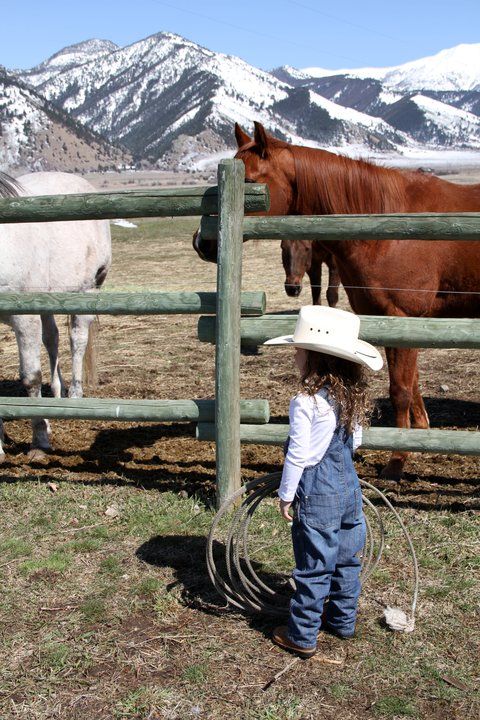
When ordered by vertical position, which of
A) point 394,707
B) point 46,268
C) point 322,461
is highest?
point 46,268

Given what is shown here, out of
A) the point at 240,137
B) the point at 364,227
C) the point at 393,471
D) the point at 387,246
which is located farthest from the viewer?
the point at 240,137

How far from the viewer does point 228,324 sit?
4027 millimetres

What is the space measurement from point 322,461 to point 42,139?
6746 inches

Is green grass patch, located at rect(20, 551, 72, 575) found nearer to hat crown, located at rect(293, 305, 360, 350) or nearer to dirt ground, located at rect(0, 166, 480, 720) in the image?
dirt ground, located at rect(0, 166, 480, 720)

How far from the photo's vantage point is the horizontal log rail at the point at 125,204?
4051mm

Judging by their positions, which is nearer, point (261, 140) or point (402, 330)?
point (402, 330)

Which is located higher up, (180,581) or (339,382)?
(339,382)

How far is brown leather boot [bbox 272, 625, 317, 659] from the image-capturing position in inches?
116

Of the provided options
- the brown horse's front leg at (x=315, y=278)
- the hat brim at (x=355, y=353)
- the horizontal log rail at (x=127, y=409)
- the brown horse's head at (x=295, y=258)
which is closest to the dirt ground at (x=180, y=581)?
the horizontal log rail at (x=127, y=409)

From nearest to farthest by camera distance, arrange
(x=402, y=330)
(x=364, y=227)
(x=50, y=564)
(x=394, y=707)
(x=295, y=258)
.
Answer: (x=394, y=707) < (x=50, y=564) < (x=364, y=227) < (x=402, y=330) < (x=295, y=258)

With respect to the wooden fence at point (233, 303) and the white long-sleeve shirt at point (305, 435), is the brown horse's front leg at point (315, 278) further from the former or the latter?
the white long-sleeve shirt at point (305, 435)

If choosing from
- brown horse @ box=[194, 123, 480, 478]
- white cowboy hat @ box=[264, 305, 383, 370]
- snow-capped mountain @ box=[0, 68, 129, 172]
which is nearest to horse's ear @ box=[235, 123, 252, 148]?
brown horse @ box=[194, 123, 480, 478]

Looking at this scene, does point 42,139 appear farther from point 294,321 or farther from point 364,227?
point 364,227

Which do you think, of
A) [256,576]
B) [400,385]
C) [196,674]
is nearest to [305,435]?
[256,576]
